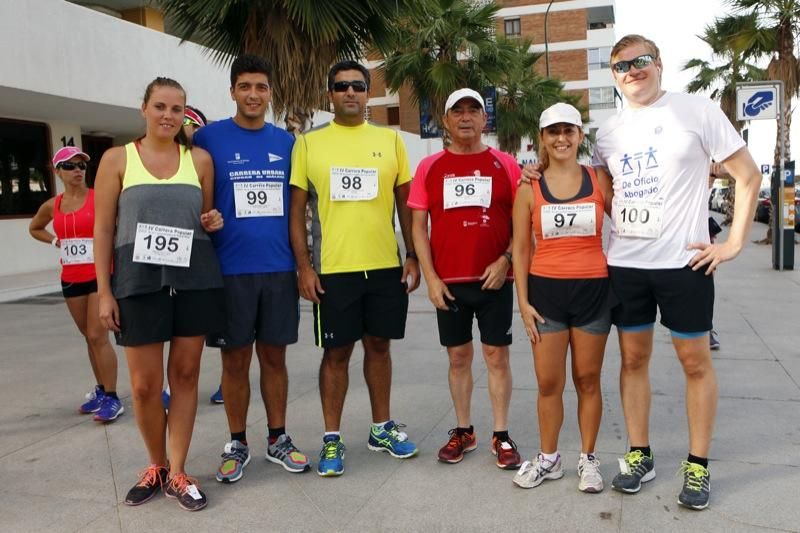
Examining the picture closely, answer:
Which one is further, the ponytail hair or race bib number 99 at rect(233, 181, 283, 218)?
race bib number 99 at rect(233, 181, 283, 218)

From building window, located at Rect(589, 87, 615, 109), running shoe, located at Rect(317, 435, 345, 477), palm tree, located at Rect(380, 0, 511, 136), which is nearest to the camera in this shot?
running shoe, located at Rect(317, 435, 345, 477)

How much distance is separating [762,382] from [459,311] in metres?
2.85

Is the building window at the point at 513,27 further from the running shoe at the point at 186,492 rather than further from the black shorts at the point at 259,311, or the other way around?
the running shoe at the point at 186,492

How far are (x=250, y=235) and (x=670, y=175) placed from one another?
6.81ft

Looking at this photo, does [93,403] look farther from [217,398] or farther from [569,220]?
[569,220]

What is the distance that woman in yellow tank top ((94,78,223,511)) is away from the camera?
10.0ft

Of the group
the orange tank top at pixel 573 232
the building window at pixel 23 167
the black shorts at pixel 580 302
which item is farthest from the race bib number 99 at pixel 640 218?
the building window at pixel 23 167

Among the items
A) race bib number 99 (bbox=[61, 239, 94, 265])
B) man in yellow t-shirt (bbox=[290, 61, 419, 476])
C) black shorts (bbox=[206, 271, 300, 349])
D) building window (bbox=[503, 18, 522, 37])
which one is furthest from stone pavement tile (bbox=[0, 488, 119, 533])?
building window (bbox=[503, 18, 522, 37])

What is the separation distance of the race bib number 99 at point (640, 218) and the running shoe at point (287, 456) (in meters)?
2.05

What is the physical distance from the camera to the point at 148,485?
3.25 meters

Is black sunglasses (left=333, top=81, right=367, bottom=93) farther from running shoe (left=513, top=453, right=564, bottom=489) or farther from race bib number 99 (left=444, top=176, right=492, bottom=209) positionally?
running shoe (left=513, top=453, right=564, bottom=489)

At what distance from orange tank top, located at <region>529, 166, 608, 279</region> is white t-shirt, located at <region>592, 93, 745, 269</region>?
122mm

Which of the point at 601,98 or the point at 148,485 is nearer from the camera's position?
the point at 148,485

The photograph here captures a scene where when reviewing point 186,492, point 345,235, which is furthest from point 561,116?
point 186,492
